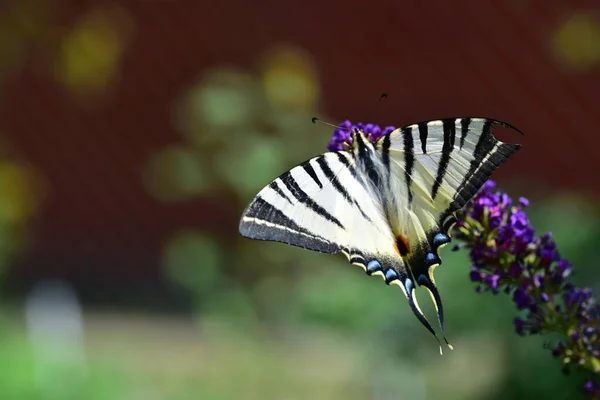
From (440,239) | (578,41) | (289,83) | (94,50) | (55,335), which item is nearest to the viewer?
(440,239)

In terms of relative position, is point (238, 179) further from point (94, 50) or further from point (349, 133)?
point (349, 133)

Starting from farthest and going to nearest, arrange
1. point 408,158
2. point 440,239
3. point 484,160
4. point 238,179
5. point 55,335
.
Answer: point 55,335
point 238,179
point 408,158
point 440,239
point 484,160

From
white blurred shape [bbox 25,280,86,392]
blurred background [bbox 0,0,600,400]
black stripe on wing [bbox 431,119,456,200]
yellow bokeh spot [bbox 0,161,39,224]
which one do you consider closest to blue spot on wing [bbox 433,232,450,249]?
black stripe on wing [bbox 431,119,456,200]

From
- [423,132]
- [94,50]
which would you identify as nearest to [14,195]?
[94,50]

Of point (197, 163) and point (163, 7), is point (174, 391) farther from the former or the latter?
point (163, 7)

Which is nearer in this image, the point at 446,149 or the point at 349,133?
the point at 446,149
